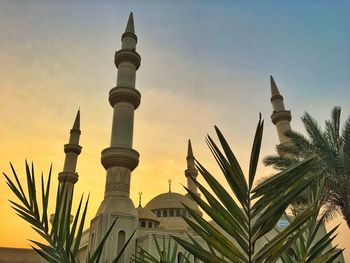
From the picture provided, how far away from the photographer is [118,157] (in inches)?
744

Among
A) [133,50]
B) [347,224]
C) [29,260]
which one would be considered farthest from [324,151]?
[29,260]

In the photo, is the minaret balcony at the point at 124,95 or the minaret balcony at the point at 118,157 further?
the minaret balcony at the point at 124,95

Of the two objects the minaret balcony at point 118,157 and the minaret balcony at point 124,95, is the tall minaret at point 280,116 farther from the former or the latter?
the minaret balcony at point 118,157

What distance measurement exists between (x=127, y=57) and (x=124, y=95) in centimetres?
308

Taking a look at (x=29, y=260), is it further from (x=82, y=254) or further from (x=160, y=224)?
(x=160, y=224)

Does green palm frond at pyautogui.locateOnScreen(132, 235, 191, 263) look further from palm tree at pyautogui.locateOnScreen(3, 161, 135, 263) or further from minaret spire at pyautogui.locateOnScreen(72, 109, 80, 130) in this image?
minaret spire at pyautogui.locateOnScreen(72, 109, 80, 130)

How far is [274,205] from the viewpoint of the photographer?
4.07ft

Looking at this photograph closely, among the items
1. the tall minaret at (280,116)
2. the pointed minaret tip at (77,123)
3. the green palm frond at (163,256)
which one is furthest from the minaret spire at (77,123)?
the green palm frond at (163,256)

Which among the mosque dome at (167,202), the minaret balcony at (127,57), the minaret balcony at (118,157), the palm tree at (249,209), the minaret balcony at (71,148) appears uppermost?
the minaret balcony at (127,57)

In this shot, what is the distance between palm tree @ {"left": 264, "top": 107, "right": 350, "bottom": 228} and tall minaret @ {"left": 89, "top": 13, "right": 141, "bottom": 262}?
368 inches

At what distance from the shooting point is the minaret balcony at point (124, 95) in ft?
68.0

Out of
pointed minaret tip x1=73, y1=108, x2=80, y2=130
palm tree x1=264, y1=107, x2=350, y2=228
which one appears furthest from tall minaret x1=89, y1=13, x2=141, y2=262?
palm tree x1=264, y1=107, x2=350, y2=228

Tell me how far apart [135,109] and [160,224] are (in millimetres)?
12335

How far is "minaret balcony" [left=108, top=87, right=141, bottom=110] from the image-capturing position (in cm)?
2072
